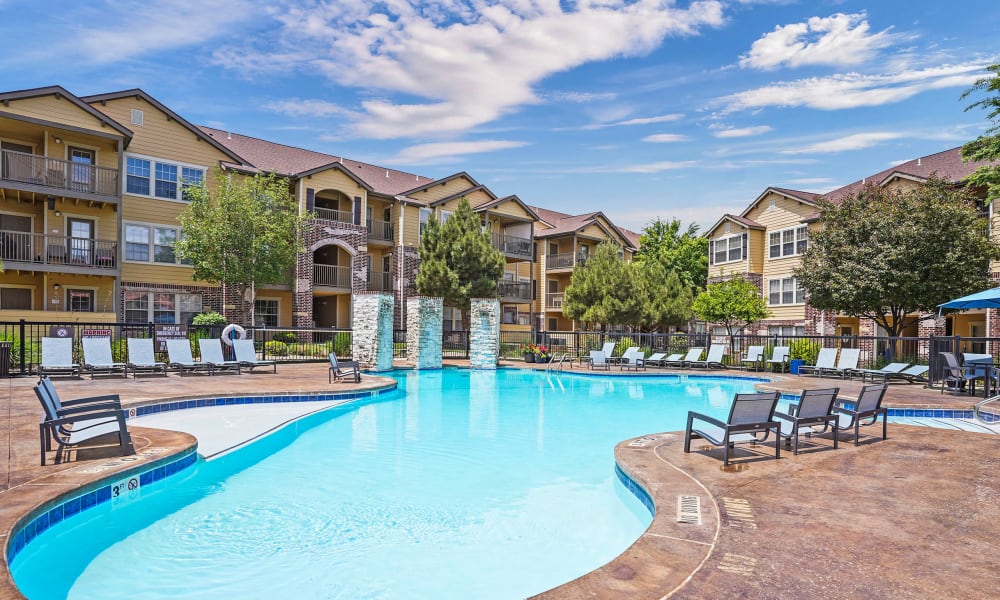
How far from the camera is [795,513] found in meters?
4.80

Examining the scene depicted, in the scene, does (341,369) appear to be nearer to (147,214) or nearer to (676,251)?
(147,214)

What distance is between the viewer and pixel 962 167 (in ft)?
83.2

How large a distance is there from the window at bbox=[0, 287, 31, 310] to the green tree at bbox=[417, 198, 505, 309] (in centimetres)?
1472

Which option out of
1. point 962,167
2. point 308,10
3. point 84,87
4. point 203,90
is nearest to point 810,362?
point 962,167

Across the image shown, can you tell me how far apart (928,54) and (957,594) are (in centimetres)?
1800

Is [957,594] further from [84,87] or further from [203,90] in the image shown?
[84,87]

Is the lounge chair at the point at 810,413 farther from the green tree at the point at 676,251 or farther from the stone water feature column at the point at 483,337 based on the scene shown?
the green tree at the point at 676,251

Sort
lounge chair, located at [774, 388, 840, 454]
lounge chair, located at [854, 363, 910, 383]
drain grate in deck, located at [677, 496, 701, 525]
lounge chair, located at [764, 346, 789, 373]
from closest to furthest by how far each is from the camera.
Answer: drain grate in deck, located at [677, 496, 701, 525]
lounge chair, located at [774, 388, 840, 454]
lounge chair, located at [854, 363, 910, 383]
lounge chair, located at [764, 346, 789, 373]

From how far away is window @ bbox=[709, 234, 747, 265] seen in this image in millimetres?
34000

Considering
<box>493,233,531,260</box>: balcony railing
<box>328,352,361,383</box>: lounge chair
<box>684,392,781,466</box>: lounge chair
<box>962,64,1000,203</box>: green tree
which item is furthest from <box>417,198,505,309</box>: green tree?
<box>684,392,781,466</box>: lounge chair

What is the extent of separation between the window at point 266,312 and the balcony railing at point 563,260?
693 inches

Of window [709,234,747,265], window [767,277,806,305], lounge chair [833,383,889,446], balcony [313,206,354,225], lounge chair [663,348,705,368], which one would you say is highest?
balcony [313,206,354,225]

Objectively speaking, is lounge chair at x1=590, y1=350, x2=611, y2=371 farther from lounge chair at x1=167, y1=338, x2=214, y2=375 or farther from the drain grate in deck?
the drain grate in deck

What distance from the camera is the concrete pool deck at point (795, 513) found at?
3.48 metres
